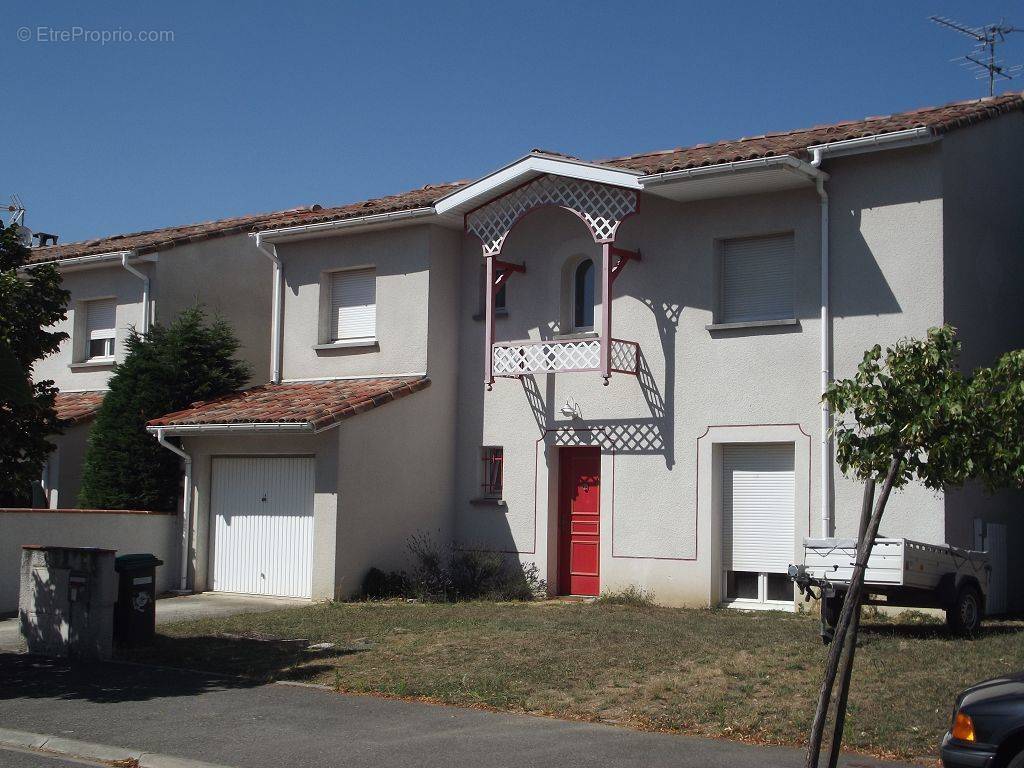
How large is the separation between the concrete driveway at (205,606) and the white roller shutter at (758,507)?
6.22 meters

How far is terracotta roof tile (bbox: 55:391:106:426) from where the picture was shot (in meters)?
19.9

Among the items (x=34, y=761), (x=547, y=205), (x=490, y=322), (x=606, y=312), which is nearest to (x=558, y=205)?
(x=547, y=205)

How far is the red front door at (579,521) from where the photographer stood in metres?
17.4

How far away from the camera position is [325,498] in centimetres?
1708

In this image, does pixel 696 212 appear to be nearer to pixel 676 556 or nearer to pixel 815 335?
pixel 815 335

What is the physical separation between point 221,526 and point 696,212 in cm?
889

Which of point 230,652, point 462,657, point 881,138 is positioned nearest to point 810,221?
point 881,138

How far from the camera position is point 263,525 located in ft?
60.2

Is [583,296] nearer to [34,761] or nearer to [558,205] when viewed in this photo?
[558,205]

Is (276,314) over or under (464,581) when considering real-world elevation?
over

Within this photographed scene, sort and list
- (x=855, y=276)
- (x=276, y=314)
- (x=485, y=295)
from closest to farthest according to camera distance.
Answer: (x=855, y=276) < (x=485, y=295) < (x=276, y=314)

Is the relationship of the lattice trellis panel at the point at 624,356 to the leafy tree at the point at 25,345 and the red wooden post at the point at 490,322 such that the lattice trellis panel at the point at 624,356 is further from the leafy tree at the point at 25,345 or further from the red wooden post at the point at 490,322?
the leafy tree at the point at 25,345

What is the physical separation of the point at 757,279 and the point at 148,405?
386 inches

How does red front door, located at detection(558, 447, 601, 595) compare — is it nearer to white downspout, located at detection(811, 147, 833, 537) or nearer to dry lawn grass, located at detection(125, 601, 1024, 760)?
dry lawn grass, located at detection(125, 601, 1024, 760)
